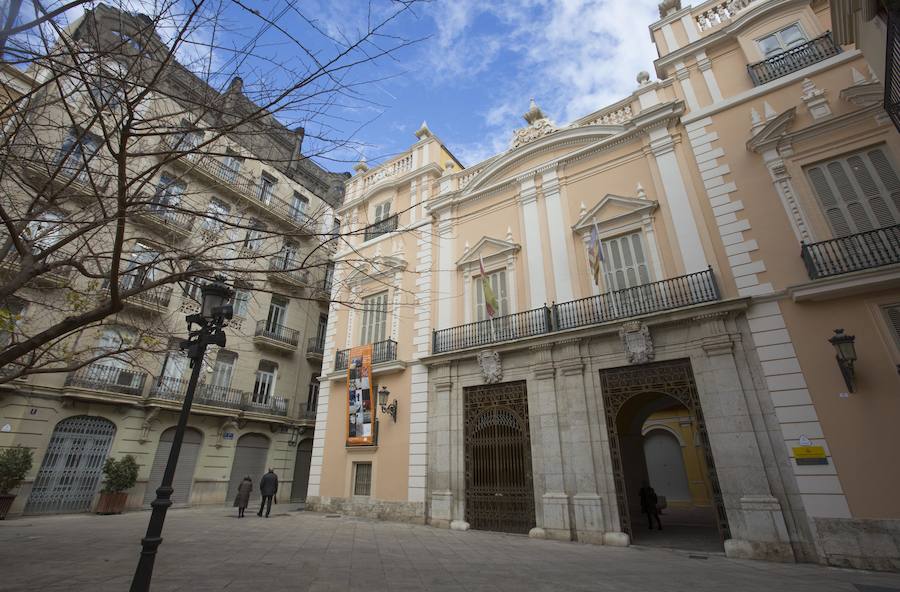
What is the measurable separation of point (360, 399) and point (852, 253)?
1240 cm

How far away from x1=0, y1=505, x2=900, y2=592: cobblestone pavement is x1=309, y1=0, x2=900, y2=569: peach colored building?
1.22 metres

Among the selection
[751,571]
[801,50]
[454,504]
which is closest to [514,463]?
[454,504]

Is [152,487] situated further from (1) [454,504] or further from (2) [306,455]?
(1) [454,504]

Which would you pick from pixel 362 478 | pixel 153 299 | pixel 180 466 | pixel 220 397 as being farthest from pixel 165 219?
pixel 180 466

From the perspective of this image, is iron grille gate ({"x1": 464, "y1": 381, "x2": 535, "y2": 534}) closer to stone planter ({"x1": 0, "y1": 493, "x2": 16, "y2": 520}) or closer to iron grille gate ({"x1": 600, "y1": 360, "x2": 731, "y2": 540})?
iron grille gate ({"x1": 600, "y1": 360, "x2": 731, "y2": 540})

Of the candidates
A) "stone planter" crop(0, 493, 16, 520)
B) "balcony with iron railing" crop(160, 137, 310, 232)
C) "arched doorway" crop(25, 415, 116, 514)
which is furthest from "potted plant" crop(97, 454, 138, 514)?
"balcony with iron railing" crop(160, 137, 310, 232)

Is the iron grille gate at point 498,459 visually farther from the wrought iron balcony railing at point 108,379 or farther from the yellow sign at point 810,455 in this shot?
the wrought iron balcony railing at point 108,379

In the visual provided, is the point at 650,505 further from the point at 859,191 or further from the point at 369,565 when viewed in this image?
the point at 859,191

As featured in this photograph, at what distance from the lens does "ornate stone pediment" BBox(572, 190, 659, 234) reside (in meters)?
10.8

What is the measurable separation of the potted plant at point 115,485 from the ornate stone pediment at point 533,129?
52.0 feet

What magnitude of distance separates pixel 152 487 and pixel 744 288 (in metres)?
18.4

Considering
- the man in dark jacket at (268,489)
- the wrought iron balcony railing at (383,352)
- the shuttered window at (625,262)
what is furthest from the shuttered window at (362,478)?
the shuttered window at (625,262)

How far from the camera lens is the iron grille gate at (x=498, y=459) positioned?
10.2 m

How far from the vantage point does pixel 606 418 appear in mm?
9602
